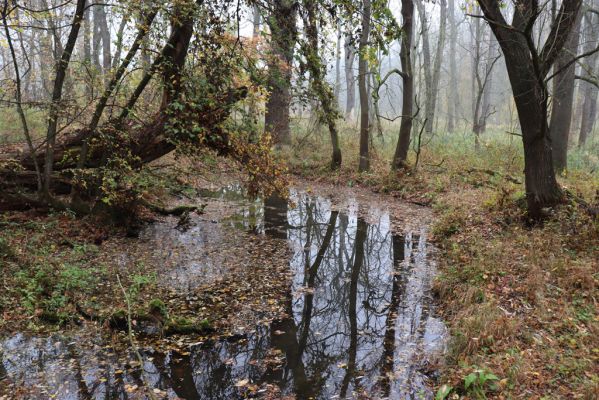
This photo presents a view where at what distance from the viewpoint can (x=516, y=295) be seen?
239 inches

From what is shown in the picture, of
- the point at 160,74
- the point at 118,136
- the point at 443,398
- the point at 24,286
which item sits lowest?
the point at 443,398

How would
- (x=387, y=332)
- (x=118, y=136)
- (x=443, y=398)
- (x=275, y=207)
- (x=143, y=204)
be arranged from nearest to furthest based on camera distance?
(x=443, y=398) < (x=387, y=332) < (x=118, y=136) < (x=143, y=204) < (x=275, y=207)

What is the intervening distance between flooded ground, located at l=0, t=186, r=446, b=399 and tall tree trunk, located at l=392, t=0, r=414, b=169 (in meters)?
6.58

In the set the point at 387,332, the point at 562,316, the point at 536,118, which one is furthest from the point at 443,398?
the point at 536,118

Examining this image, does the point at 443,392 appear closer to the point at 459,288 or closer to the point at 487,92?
the point at 459,288

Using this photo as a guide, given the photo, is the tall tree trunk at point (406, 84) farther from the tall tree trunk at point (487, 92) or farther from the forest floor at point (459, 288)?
the forest floor at point (459, 288)

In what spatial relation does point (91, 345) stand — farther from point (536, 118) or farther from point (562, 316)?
point (536, 118)

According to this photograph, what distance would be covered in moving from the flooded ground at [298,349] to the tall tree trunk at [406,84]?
6.58 metres

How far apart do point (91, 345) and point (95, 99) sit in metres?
5.13

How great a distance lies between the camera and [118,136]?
362 inches

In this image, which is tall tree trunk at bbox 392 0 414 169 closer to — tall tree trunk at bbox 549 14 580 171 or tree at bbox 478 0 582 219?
tall tree trunk at bbox 549 14 580 171

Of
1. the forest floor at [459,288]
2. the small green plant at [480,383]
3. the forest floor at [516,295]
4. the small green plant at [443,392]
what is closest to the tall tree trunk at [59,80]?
the forest floor at [459,288]

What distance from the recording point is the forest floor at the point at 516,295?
4.23 meters

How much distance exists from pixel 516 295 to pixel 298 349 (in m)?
3.18
